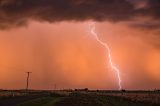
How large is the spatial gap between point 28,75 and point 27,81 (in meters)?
7.41

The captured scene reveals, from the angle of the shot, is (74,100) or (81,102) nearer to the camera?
(81,102)

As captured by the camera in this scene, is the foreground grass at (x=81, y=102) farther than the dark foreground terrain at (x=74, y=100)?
No

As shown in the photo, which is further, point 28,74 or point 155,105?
point 28,74

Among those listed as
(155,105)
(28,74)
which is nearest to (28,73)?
(28,74)

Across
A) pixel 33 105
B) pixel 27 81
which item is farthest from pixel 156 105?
pixel 27 81

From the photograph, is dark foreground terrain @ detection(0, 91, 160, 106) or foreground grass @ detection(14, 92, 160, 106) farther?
dark foreground terrain @ detection(0, 91, 160, 106)

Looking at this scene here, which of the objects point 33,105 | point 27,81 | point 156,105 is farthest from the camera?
point 27,81

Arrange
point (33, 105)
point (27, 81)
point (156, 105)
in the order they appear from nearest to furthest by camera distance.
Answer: point (33, 105) → point (156, 105) → point (27, 81)

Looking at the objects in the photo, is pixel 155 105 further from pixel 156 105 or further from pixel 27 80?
pixel 27 80

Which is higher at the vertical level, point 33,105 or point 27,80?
point 27,80

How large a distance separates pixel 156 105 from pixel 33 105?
1847 centimetres

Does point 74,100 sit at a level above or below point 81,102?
above

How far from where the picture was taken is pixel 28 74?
197625 millimetres

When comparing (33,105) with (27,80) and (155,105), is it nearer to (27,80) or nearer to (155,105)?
(155,105)
